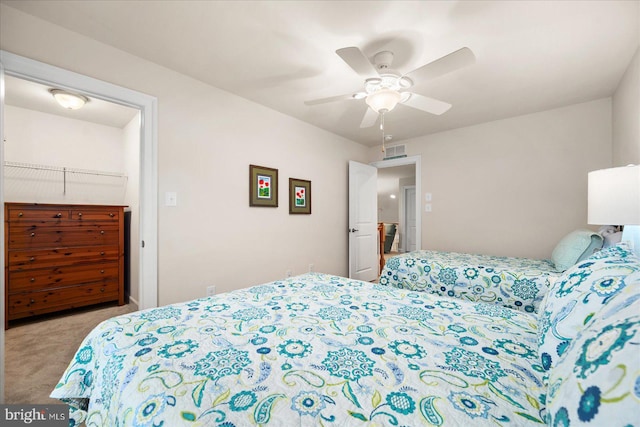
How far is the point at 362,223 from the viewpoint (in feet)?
14.6

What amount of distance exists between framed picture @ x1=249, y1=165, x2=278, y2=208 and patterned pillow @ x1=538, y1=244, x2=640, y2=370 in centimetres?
263

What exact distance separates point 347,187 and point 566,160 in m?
2.70

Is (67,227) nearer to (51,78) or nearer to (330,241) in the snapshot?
(51,78)

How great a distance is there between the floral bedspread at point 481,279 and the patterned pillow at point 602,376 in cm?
183

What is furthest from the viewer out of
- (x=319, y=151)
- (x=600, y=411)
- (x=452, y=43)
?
(x=319, y=151)

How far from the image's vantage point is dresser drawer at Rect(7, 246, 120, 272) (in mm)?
2830

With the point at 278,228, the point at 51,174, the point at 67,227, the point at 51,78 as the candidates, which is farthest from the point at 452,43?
the point at 51,174

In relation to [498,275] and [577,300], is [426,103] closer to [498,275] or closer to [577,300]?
[498,275]

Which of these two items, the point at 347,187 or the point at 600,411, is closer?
the point at 600,411

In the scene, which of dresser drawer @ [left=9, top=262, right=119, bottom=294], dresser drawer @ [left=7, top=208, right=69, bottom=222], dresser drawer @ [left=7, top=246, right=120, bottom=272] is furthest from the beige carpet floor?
dresser drawer @ [left=7, top=208, right=69, bottom=222]

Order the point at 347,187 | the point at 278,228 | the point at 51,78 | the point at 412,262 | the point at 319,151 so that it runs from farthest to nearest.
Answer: the point at 347,187
the point at 319,151
the point at 278,228
the point at 412,262
the point at 51,78

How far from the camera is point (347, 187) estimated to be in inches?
170

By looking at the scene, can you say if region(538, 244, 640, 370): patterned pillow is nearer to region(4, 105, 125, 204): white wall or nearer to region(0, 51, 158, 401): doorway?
region(0, 51, 158, 401): doorway

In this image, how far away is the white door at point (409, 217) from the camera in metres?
8.25
